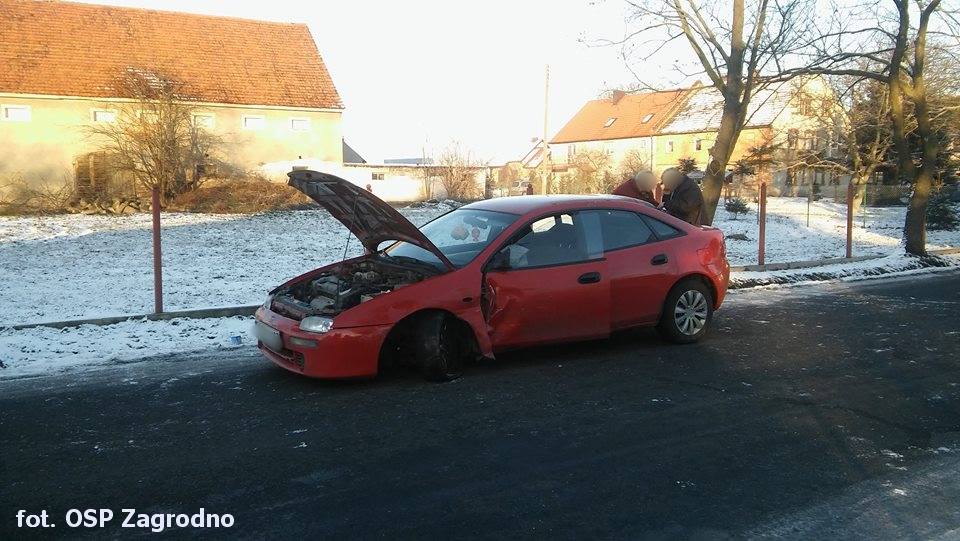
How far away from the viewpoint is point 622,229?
7.20 metres


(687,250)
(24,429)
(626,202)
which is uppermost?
(626,202)

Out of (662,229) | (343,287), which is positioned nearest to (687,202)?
(662,229)

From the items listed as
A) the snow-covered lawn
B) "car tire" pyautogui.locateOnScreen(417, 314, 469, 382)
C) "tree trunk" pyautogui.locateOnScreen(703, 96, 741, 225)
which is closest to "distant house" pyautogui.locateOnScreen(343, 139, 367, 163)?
the snow-covered lawn

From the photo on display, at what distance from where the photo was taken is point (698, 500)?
3932 mm

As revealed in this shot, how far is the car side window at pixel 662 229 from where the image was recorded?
7418 millimetres

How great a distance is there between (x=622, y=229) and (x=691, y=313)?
1124 mm

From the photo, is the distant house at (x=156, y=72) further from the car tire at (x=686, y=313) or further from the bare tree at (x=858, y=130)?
the car tire at (x=686, y=313)

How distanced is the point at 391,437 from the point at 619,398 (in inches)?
73.0

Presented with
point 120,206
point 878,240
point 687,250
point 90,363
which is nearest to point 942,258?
point 878,240

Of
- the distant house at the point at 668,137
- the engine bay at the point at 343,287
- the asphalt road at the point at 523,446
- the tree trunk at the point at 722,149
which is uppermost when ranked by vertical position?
the distant house at the point at 668,137

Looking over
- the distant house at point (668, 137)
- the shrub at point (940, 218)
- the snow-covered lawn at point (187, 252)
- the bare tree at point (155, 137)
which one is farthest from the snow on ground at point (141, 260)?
the distant house at point (668, 137)

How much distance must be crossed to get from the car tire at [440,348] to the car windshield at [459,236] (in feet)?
1.72

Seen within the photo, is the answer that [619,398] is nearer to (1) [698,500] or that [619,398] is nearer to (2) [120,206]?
(1) [698,500]

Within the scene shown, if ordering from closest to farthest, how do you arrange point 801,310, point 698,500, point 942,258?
point 698,500 < point 801,310 < point 942,258
